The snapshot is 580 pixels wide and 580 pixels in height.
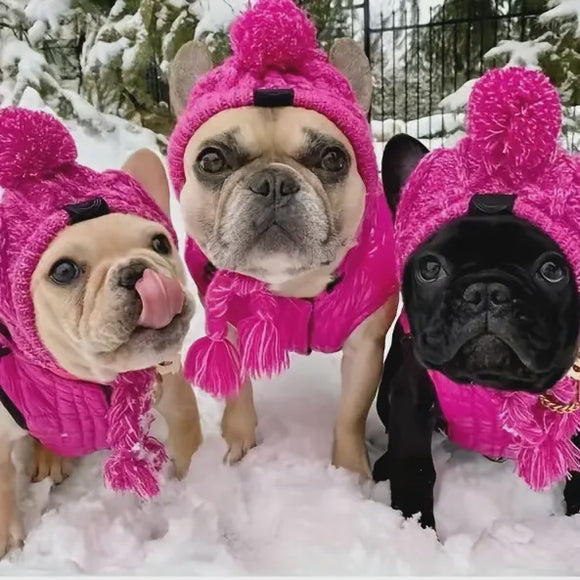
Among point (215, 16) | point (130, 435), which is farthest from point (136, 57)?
point (130, 435)

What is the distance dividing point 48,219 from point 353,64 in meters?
0.64

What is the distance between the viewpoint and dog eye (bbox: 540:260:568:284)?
0.82 metres

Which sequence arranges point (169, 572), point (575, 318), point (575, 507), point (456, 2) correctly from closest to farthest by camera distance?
1. point (575, 318)
2. point (169, 572)
3. point (575, 507)
4. point (456, 2)

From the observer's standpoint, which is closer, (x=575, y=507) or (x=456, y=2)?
(x=575, y=507)

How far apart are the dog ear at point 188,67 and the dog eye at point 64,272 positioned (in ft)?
1.64

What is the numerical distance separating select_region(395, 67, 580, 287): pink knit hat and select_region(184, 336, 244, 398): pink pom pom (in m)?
0.41

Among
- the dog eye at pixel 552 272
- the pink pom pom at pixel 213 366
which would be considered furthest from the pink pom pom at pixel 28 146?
the dog eye at pixel 552 272

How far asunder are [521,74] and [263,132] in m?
0.38

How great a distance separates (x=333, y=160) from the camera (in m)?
1.10

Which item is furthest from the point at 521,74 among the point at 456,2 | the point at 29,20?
the point at 29,20

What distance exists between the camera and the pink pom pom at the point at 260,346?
3.91 feet

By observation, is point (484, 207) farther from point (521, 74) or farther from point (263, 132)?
point (263, 132)

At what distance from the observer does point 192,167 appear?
111 cm

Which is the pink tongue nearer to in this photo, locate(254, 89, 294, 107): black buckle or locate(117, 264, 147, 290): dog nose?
locate(117, 264, 147, 290): dog nose
